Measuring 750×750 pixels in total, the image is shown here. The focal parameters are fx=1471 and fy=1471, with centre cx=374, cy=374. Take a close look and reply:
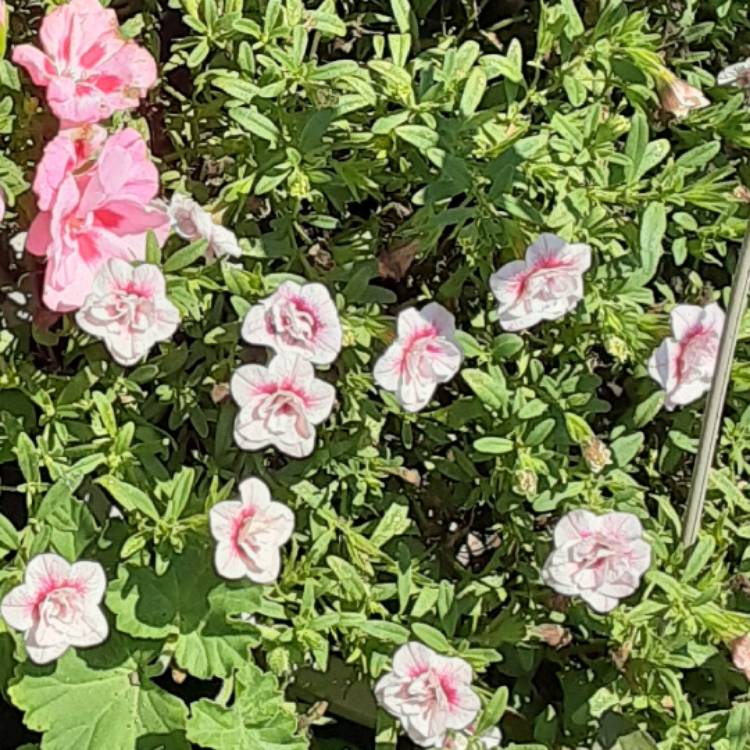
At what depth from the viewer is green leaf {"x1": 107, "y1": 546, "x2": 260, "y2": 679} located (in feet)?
5.47

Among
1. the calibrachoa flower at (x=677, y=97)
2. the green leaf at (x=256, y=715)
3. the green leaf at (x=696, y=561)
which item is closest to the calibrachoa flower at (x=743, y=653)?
the green leaf at (x=696, y=561)

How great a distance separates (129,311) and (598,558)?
0.57 metres

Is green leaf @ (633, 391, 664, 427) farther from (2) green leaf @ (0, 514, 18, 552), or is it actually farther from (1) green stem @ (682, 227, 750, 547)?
(2) green leaf @ (0, 514, 18, 552)

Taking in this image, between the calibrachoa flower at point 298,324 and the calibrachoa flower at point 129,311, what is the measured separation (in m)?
0.09

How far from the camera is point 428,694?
1616 mm

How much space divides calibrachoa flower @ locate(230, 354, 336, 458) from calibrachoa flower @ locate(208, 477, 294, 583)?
0.18ft

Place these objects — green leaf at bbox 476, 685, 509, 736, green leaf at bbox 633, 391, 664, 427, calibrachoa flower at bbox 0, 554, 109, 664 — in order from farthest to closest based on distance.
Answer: green leaf at bbox 633, 391, 664, 427 → green leaf at bbox 476, 685, 509, 736 → calibrachoa flower at bbox 0, 554, 109, 664

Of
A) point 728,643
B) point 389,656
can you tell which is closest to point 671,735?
point 728,643

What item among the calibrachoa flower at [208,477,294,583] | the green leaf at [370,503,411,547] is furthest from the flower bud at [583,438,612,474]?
the calibrachoa flower at [208,477,294,583]

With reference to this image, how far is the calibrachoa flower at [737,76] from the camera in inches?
72.2

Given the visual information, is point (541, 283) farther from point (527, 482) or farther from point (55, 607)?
point (55, 607)

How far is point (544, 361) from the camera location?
183cm

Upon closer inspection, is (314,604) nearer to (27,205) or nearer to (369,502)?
(369,502)

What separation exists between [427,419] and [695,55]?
0.63 m
